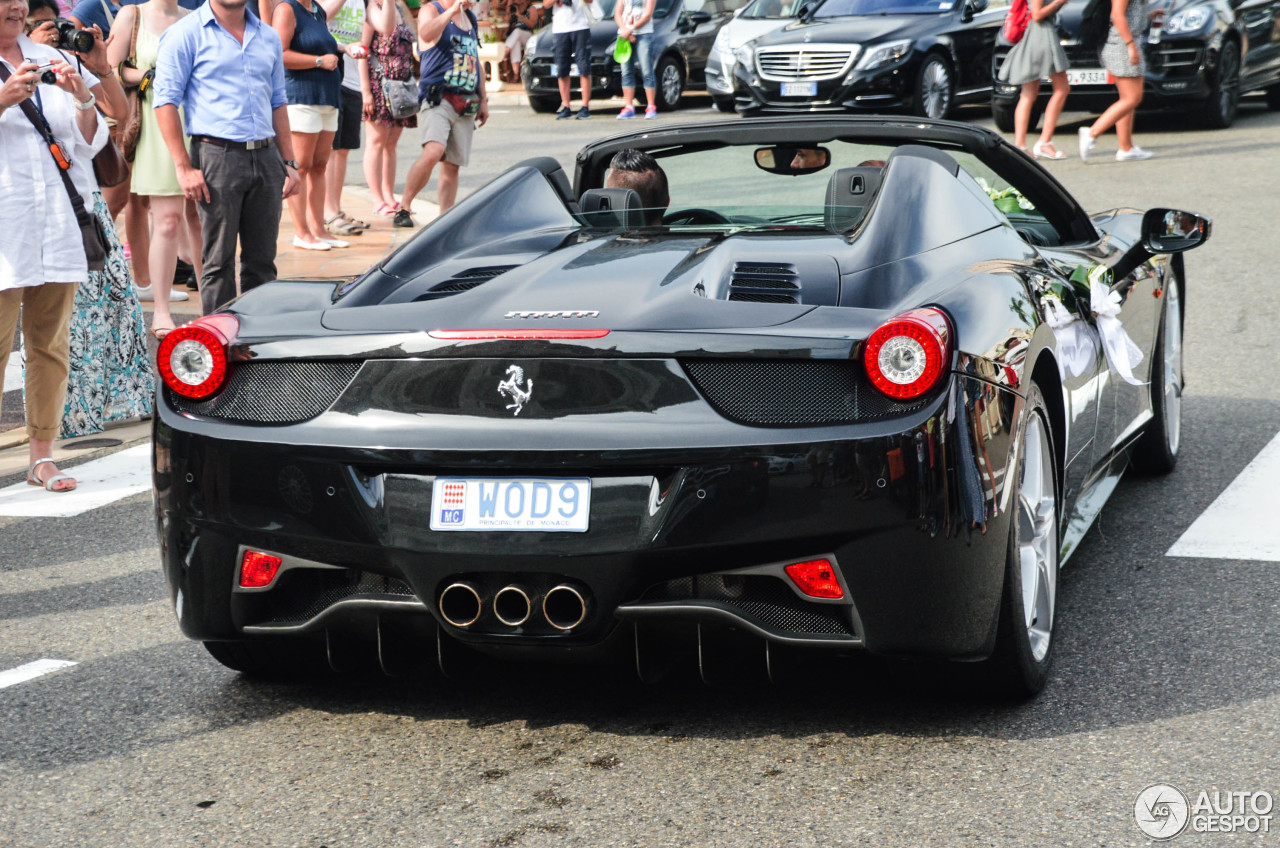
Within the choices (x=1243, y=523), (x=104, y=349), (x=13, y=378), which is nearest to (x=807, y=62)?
(x=13, y=378)

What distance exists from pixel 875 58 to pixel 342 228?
709 centimetres

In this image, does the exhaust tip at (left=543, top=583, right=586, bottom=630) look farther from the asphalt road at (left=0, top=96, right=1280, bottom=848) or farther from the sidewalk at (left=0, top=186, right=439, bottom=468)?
the sidewalk at (left=0, top=186, right=439, bottom=468)

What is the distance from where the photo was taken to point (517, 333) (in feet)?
10.9

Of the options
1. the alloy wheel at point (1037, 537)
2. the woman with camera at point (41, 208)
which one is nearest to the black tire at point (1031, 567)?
the alloy wheel at point (1037, 537)

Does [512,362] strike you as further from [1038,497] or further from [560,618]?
[1038,497]

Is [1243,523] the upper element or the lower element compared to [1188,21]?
lower

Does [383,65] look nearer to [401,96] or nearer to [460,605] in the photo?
[401,96]

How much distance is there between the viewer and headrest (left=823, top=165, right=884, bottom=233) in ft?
13.6

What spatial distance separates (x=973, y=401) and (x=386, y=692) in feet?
5.26

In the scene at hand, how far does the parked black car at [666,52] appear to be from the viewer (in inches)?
846

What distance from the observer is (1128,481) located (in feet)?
19.0

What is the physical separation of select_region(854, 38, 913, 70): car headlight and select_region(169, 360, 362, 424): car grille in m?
14.0

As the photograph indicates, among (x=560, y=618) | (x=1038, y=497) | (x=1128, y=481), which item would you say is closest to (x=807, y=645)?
(x=560, y=618)

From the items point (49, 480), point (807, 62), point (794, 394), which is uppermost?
point (794, 394)
